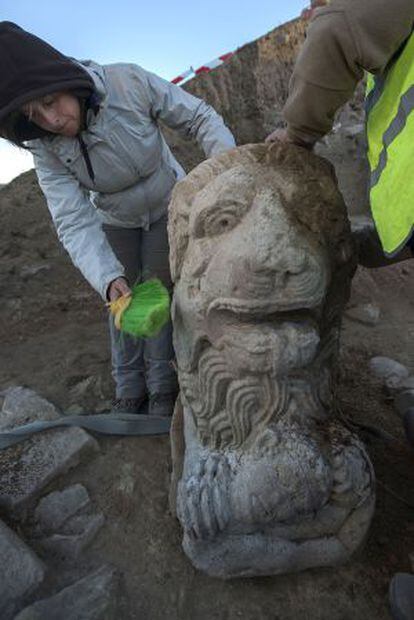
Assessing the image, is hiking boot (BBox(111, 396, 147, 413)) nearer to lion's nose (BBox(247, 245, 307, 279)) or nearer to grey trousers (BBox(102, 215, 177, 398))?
grey trousers (BBox(102, 215, 177, 398))

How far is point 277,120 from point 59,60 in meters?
4.78

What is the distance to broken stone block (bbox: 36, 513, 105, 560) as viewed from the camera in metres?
2.40

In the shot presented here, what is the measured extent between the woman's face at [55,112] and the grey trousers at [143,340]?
0.68 meters

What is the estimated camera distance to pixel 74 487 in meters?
2.70

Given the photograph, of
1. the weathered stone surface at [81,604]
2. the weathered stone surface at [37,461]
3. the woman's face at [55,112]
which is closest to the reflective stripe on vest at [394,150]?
the woman's face at [55,112]

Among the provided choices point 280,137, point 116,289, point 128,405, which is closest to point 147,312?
point 116,289

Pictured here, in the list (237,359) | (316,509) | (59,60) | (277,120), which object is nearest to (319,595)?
(316,509)

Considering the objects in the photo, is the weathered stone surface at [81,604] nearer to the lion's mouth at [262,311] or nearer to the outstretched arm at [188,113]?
the lion's mouth at [262,311]

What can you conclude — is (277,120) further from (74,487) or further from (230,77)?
(74,487)

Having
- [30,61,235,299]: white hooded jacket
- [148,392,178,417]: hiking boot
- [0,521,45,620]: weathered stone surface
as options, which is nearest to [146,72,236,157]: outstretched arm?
[30,61,235,299]: white hooded jacket

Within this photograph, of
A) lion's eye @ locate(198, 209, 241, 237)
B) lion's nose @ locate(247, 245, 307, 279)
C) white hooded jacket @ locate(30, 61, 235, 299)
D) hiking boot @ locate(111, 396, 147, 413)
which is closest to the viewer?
lion's nose @ locate(247, 245, 307, 279)

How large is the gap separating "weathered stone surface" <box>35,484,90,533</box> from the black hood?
167cm

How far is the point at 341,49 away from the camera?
1661mm

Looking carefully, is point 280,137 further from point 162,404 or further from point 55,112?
point 162,404
